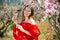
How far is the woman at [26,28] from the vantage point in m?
1.20

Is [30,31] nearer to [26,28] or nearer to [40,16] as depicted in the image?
[26,28]

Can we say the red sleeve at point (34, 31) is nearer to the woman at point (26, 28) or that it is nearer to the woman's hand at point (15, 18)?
the woman at point (26, 28)

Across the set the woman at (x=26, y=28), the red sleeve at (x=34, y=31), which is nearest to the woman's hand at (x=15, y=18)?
the woman at (x=26, y=28)

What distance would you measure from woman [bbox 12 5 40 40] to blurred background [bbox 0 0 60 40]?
0.10 ft

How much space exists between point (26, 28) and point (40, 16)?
0.49 feet

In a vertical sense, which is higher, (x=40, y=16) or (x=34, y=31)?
(x=40, y=16)

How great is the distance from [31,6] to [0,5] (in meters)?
0.26

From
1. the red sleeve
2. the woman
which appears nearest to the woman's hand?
the woman

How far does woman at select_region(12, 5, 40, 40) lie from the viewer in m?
1.20

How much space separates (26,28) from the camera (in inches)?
47.5

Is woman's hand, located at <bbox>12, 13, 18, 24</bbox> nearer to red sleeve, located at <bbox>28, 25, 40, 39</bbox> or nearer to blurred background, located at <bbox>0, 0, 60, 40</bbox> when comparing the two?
blurred background, located at <bbox>0, 0, 60, 40</bbox>

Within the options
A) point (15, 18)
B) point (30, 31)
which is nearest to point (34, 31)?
point (30, 31)

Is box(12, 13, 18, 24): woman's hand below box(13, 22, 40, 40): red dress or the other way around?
the other way around

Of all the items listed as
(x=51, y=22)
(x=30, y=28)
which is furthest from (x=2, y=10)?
(x=51, y=22)
